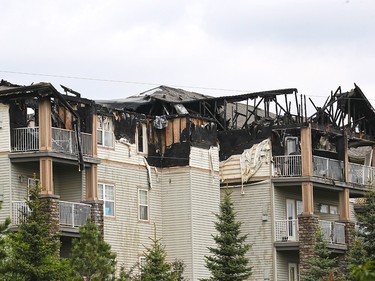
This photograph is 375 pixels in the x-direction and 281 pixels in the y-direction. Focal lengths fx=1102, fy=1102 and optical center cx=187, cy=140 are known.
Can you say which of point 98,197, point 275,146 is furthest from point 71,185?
point 275,146

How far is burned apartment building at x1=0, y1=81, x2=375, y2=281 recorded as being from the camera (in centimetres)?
4809

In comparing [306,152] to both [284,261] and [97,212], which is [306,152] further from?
[97,212]

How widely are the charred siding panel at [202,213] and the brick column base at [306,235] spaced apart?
4579mm

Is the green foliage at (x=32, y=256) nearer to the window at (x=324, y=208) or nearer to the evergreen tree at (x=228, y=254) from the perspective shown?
the evergreen tree at (x=228, y=254)

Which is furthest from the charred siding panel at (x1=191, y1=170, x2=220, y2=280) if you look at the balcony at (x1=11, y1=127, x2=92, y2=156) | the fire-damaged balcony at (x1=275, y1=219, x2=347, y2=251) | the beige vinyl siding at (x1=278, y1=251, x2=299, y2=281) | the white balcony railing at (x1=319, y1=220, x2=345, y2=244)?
the balcony at (x1=11, y1=127, x2=92, y2=156)

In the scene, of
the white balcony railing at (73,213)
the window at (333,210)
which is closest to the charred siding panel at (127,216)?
the white balcony railing at (73,213)

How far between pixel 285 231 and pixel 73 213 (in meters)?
13.9

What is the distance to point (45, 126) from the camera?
155 ft

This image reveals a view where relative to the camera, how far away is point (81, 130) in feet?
165

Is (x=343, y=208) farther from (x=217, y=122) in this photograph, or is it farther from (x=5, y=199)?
(x=5, y=199)

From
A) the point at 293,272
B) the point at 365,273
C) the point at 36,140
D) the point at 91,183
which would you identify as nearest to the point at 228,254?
the point at 91,183

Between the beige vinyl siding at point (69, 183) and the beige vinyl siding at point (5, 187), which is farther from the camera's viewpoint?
the beige vinyl siding at point (69, 183)

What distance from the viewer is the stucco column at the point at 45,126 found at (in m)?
47.1

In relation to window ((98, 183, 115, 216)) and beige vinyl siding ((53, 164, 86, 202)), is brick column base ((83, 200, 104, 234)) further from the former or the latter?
window ((98, 183, 115, 216))
